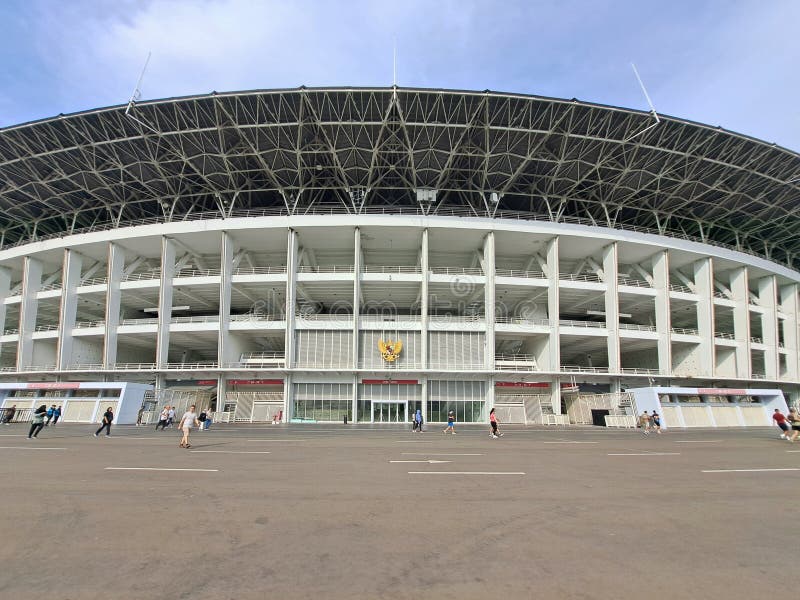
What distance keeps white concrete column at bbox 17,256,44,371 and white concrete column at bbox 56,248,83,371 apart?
135 inches

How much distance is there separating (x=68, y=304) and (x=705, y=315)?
190 ft

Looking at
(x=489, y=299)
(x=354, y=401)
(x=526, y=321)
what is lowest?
(x=354, y=401)

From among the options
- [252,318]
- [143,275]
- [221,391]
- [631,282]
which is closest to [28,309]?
[143,275]

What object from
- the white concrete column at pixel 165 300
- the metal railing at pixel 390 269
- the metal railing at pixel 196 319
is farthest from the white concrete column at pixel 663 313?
the white concrete column at pixel 165 300

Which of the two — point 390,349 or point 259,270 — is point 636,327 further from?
point 259,270

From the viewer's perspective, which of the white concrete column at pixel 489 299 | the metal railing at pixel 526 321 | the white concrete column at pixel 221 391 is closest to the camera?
the white concrete column at pixel 489 299

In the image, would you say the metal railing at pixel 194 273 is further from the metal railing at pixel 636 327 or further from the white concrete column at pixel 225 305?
the metal railing at pixel 636 327

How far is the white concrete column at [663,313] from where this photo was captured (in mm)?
39719

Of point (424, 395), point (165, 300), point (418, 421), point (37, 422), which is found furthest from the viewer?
point (165, 300)

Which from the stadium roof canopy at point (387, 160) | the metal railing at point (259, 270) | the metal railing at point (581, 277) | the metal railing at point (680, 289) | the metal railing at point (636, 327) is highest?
the stadium roof canopy at point (387, 160)

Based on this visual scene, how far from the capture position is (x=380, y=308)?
149ft

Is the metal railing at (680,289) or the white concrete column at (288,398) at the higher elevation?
the metal railing at (680,289)

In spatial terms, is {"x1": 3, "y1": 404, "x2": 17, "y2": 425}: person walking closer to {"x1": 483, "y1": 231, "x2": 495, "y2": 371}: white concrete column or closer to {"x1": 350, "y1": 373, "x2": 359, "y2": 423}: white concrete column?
{"x1": 350, "y1": 373, "x2": 359, "y2": 423}: white concrete column

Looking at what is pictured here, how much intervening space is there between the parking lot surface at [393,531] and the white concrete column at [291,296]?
1000 inches
